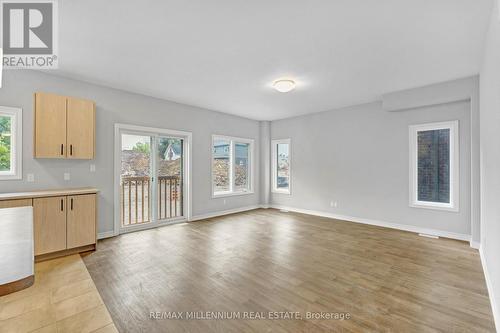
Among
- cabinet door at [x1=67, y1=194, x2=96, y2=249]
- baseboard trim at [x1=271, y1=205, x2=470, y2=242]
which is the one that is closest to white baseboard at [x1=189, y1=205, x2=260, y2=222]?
baseboard trim at [x1=271, y1=205, x2=470, y2=242]

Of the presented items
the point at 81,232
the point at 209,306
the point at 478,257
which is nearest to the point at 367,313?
the point at 209,306

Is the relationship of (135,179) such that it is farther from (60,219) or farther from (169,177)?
(60,219)

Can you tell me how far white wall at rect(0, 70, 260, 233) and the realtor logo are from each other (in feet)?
1.21

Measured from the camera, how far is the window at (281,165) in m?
7.01

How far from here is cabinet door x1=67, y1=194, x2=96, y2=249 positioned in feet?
11.2

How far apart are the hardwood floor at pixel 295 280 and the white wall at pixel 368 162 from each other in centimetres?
74

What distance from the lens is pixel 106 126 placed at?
14.0ft

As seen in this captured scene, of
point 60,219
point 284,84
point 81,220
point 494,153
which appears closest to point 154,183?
point 81,220

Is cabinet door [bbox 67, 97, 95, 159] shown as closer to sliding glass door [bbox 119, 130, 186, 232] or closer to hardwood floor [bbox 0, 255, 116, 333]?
sliding glass door [bbox 119, 130, 186, 232]

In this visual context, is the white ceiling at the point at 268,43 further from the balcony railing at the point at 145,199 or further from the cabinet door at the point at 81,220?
Answer: the cabinet door at the point at 81,220

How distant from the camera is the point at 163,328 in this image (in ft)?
6.17

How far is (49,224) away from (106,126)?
1897 millimetres

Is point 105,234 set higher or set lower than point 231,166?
lower

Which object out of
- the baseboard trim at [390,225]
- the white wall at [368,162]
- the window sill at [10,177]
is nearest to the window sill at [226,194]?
the white wall at [368,162]
